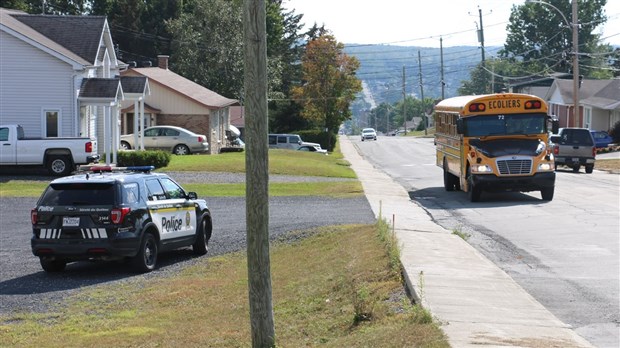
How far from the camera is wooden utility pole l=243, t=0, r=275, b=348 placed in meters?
8.62

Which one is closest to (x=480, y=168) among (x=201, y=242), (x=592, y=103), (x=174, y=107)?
(x=201, y=242)

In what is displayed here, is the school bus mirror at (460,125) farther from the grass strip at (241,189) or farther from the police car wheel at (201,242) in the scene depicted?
the police car wheel at (201,242)

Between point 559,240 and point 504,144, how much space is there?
8731mm

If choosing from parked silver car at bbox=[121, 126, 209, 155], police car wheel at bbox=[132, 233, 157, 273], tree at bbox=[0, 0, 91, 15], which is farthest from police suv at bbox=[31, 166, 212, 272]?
tree at bbox=[0, 0, 91, 15]

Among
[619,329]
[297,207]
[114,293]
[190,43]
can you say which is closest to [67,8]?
[190,43]

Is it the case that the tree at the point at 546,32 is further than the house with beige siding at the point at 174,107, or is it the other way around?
the tree at the point at 546,32

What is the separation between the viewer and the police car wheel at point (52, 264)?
16.9 meters

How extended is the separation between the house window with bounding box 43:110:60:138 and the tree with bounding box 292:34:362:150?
38477 millimetres

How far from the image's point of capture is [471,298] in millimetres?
11578

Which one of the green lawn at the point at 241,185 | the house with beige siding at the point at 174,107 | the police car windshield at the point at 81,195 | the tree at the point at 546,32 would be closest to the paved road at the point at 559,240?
the green lawn at the point at 241,185

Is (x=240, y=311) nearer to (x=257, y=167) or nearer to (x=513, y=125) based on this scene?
(x=257, y=167)

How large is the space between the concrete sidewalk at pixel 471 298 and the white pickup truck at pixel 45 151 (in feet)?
69.3

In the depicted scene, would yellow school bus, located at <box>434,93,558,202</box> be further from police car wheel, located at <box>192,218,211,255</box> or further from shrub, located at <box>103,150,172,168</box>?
shrub, located at <box>103,150,172,168</box>

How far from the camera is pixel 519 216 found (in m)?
23.5
